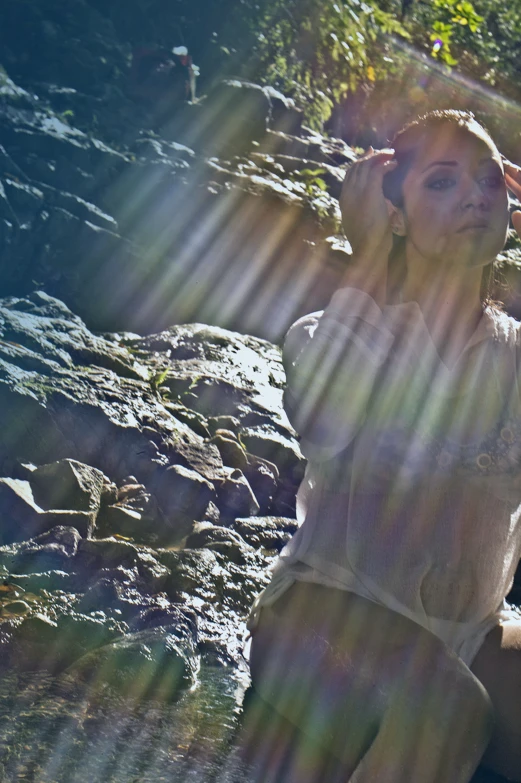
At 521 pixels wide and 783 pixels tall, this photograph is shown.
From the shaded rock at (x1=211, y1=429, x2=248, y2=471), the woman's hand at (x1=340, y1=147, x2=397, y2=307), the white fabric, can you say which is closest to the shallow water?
the white fabric

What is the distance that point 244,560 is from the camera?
381 centimetres

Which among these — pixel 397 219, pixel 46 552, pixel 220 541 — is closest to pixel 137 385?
pixel 220 541

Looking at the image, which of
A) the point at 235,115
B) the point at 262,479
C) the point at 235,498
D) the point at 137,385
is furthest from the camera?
the point at 235,115

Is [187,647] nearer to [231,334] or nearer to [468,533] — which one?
[468,533]

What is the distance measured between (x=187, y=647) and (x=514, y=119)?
13587 mm

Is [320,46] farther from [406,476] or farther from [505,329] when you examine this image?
[406,476]

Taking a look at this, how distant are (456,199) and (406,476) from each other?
2.35 feet

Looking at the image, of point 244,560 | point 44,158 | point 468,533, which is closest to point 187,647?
point 244,560

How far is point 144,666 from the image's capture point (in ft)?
9.02

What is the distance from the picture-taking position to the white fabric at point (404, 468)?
211 cm

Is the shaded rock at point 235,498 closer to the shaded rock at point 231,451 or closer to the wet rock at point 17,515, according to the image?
the shaded rock at point 231,451

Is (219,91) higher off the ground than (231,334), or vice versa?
(219,91)

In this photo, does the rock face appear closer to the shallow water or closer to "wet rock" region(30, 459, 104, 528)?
"wet rock" region(30, 459, 104, 528)

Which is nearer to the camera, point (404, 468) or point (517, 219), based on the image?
point (404, 468)
